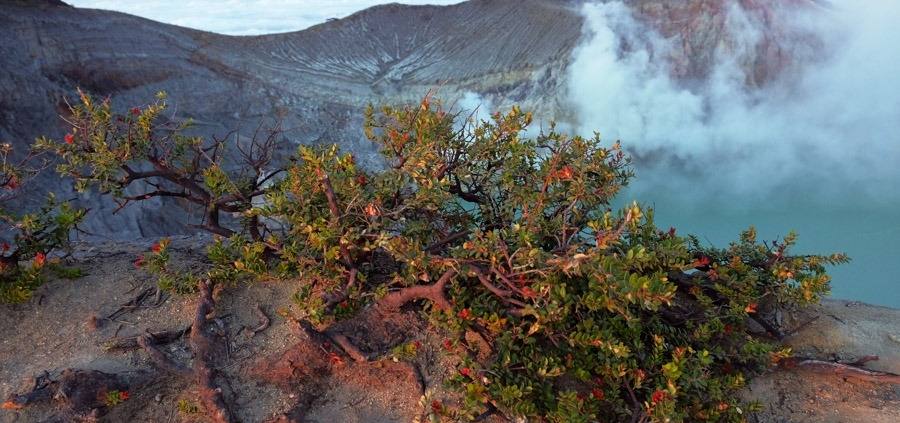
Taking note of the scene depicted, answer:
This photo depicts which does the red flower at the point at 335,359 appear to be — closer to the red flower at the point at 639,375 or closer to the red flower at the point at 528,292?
the red flower at the point at 528,292

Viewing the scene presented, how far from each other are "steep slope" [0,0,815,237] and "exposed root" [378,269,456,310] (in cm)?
560

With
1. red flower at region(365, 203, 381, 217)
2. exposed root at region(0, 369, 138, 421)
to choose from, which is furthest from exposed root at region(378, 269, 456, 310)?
exposed root at region(0, 369, 138, 421)

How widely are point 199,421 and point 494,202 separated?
6.22 feet

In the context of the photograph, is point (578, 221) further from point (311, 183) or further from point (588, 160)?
point (311, 183)

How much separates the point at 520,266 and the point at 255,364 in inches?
57.1

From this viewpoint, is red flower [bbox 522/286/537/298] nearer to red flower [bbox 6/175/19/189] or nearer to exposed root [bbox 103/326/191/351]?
exposed root [bbox 103/326/191/351]

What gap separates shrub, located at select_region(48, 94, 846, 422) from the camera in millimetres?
3053

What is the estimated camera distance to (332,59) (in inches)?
Answer: 561

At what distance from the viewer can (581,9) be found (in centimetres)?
1387

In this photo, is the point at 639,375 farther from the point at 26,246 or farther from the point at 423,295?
the point at 26,246

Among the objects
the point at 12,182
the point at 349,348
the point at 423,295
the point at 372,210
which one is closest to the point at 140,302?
the point at 12,182

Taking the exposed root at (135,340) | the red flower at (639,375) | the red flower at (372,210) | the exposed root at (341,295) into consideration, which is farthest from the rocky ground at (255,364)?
the red flower at (639,375)

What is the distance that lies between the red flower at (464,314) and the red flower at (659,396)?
0.90 metres

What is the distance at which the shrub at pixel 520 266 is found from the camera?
305 cm
